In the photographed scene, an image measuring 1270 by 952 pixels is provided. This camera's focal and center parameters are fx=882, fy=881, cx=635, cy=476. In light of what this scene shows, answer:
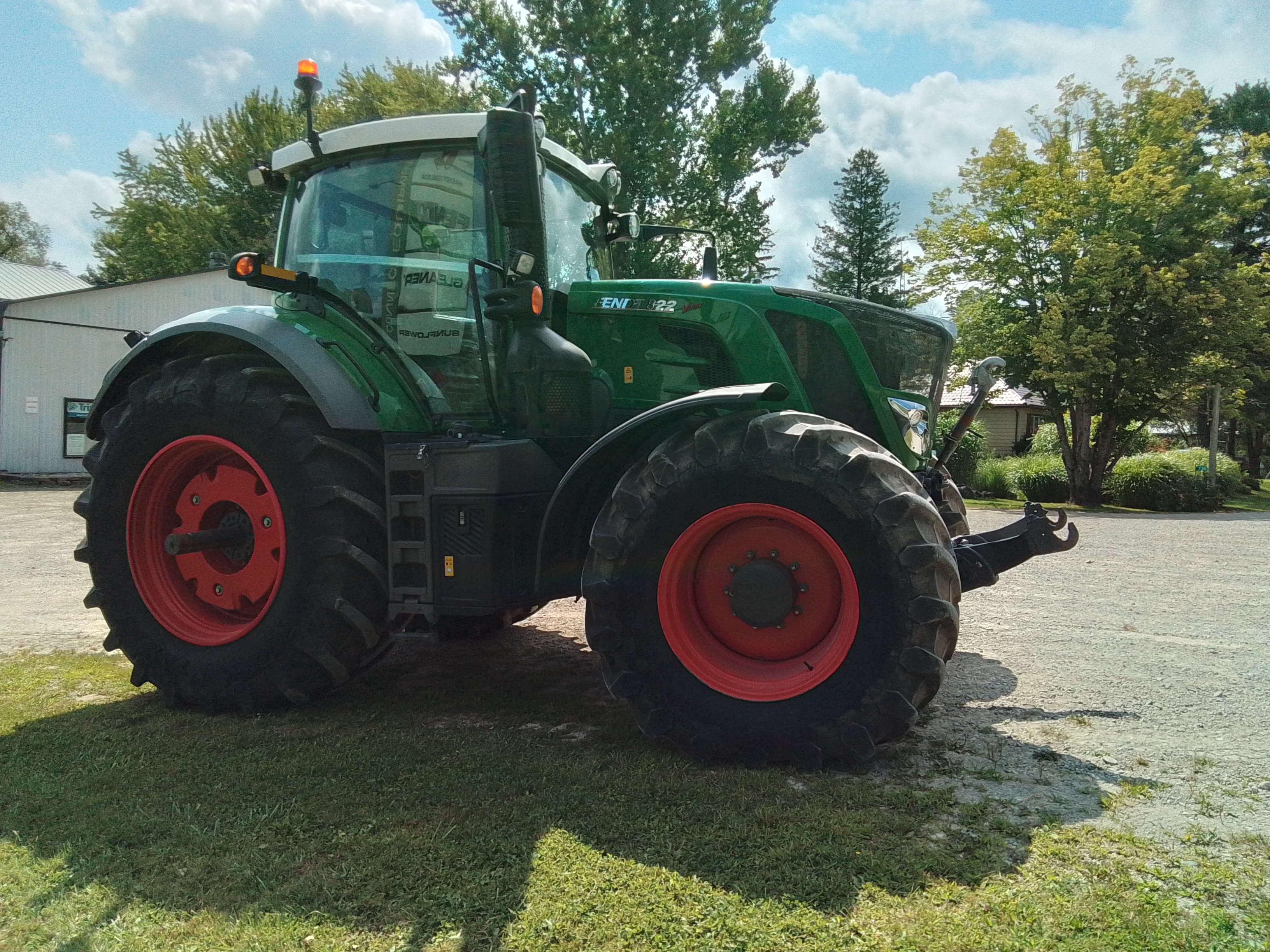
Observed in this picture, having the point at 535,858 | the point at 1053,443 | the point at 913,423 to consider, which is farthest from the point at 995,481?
the point at 535,858

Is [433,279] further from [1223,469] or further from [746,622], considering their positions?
[1223,469]

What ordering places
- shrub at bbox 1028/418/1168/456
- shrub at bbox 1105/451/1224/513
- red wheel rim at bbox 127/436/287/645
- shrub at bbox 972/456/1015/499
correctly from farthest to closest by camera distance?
shrub at bbox 1028/418/1168/456 < shrub at bbox 972/456/1015/499 < shrub at bbox 1105/451/1224/513 < red wheel rim at bbox 127/436/287/645

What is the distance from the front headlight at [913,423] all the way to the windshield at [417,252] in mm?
1952

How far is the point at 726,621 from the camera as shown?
350 cm

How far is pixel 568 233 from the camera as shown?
180 inches

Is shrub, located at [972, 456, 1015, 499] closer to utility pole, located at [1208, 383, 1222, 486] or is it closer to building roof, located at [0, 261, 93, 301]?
utility pole, located at [1208, 383, 1222, 486]

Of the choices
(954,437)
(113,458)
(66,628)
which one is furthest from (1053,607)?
(66,628)

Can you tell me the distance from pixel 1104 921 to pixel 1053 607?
4.88 m

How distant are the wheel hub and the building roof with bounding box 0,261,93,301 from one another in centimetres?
2747

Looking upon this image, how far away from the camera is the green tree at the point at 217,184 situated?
1299 inches

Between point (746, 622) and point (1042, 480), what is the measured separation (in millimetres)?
20705

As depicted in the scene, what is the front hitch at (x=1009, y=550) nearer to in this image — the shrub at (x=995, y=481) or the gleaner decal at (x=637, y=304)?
the gleaner decal at (x=637, y=304)

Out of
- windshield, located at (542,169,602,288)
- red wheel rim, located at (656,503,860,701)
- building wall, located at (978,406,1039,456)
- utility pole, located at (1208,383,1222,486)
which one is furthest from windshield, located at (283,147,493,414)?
building wall, located at (978,406,1039,456)

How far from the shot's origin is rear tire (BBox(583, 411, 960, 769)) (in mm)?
3121
